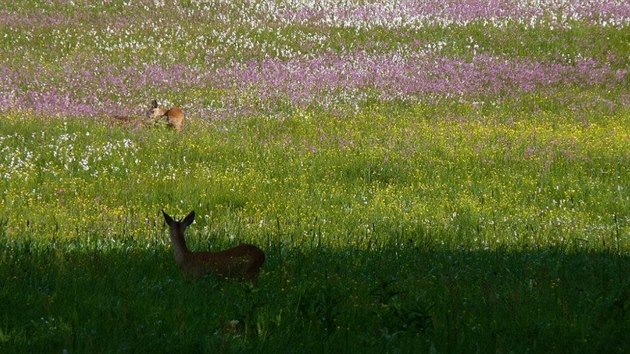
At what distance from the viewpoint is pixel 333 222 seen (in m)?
12.4

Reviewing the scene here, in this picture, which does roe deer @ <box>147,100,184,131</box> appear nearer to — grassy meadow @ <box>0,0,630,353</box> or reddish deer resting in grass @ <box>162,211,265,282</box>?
grassy meadow @ <box>0,0,630,353</box>

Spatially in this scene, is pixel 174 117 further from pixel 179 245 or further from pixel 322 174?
pixel 179 245

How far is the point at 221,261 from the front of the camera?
7.40 meters

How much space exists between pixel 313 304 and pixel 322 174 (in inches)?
390

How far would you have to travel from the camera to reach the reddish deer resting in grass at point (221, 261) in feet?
24.0

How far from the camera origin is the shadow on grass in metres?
5.73

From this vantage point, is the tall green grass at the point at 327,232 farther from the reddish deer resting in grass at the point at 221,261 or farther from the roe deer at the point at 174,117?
the roe deer at the point at 174,117

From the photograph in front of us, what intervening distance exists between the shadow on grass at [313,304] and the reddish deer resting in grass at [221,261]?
0.13 m

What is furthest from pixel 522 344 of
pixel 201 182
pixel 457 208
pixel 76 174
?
pixel 76 174

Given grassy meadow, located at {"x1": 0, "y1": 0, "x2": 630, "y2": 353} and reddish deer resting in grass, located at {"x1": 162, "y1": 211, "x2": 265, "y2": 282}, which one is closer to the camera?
→ grassy meadow, located at {"x1": 0, "y1": 0, "x2": 630, "y2": 353}

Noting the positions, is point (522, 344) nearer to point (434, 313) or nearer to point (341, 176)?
point (434, 313)

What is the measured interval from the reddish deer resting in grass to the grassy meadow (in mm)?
152

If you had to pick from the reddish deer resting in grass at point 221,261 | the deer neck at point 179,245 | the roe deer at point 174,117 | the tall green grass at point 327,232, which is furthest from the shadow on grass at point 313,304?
the roe deer at point 174,117

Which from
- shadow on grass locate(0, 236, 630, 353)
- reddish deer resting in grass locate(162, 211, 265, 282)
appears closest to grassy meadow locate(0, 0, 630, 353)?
shadow on grass locate(0, 236, 630, 353)
